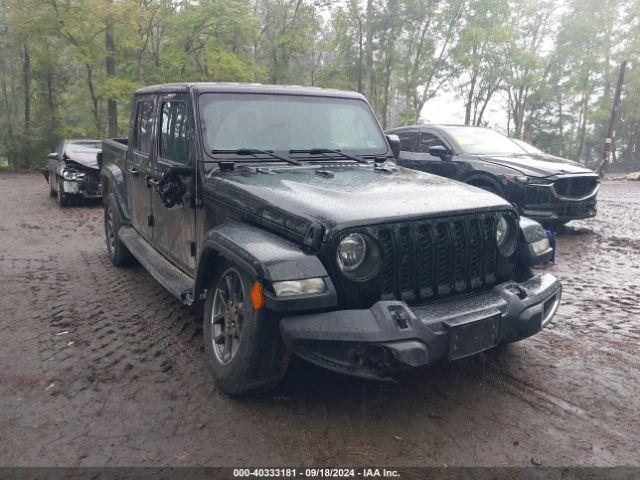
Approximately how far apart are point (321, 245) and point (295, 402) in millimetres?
1036

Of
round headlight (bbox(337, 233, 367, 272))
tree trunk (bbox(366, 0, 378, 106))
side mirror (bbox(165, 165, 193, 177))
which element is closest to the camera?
round headlight (bbox(337, 233, 367, 272))

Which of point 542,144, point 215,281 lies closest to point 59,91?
point 215,281

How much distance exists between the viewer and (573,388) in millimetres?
3479

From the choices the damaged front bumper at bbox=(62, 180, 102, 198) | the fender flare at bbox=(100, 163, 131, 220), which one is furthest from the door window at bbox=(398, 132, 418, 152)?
the damaged front bumper at bbox=(62, 180, 102, 198)

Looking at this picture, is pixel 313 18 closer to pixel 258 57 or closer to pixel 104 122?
pixel 258 57

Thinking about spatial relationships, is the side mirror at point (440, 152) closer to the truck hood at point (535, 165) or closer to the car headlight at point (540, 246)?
the truck hood at point (535, 165)

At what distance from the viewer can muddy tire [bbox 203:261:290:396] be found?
2957mm

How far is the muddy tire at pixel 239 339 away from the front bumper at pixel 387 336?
0.21 metres

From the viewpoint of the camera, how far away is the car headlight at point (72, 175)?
444 inches

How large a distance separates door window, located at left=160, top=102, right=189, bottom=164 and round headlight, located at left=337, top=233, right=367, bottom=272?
1714 millimetres

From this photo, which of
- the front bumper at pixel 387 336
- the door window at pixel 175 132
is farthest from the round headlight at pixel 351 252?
the door window at pixel 175 132

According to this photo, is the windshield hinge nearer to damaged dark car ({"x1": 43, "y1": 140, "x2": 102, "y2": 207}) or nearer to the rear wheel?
damaged dark car ({"x1": 43, "y1": 140, "x2": 102, "y2": 207})

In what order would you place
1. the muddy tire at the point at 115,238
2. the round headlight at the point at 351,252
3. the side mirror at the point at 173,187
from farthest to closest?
the muddy tire at the point at 115,238, the side mirror at the point at 173,187, the round headlight at the point at 351,252

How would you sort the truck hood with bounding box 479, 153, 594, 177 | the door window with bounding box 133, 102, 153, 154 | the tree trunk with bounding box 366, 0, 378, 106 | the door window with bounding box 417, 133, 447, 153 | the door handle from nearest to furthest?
the door handle
the door window with bounding box 133, 102, 153, 154
the truck hood with bounding box 479, 153, 594, 177
the door window with bounding box 417, 133, 447, 153
the tree trunk with bounding box 366, 0, 378, 106
